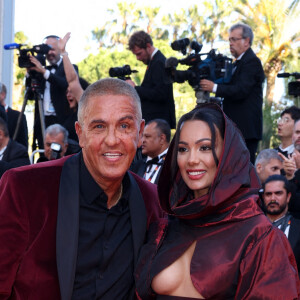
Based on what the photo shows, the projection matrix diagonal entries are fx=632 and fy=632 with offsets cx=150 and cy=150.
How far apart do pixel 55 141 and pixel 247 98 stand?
7.47 ft

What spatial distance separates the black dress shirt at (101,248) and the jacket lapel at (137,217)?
0.04 meters

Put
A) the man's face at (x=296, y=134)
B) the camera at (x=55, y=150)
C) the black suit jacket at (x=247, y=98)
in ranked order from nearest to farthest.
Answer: the man's face at (x=296, y=134) → the black suit jacket at (x=247, y=98) → the camera at (x=55, y=150)

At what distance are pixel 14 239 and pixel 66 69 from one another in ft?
16.1

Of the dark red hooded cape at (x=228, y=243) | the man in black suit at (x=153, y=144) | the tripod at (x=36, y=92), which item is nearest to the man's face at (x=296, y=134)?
the man in black suit at (x=153, y=144)

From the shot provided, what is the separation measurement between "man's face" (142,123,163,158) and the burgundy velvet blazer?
411 centimetres

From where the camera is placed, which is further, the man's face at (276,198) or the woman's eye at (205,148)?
the man's face at (276,198)

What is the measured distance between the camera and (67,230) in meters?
2.98

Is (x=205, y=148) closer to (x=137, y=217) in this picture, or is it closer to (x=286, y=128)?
(x=137, y=217)

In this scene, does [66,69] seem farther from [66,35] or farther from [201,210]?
[201,210]

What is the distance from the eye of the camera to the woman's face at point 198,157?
10.3ft

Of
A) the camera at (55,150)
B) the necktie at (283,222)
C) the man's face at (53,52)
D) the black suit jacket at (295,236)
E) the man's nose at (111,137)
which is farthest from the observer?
the man's face at (53,52)

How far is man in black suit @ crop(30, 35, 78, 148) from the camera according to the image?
8008 mm

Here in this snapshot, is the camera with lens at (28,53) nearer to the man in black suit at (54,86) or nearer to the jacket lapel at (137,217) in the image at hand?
the man in black suit at (54,86)

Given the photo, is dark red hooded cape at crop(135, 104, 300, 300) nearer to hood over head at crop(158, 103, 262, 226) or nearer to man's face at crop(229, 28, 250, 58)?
hood over head at crop(158, 103, 262, 226)
